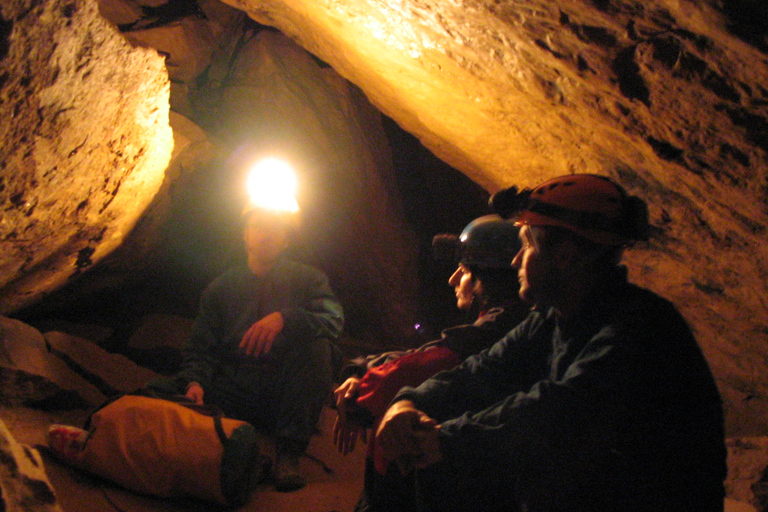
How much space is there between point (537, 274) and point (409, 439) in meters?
0.75

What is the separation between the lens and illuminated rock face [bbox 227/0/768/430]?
1.75m

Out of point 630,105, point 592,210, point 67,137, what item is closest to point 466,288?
point 592,210

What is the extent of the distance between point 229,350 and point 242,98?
368cm

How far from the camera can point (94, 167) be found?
3.17 metres

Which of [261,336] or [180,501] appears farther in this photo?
[261,336]

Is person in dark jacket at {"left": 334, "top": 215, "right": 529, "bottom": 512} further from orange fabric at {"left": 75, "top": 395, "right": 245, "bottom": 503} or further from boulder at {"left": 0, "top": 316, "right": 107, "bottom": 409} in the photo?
boulder at {"left": 0, "top": 316, "right": 107, "bottom": 409}

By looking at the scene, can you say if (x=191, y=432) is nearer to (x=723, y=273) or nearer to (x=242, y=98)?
(x=723, y=273)

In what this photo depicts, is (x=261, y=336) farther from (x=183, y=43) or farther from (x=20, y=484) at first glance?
(x=183, y=43)

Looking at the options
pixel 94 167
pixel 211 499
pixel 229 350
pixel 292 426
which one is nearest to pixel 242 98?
pixel 94 167

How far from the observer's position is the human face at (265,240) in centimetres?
401

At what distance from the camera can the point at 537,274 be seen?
1791 millimetres

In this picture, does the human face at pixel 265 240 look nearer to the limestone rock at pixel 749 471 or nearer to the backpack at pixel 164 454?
the backpack at pixel 164 454

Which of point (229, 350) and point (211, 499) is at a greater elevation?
point (211, 499)

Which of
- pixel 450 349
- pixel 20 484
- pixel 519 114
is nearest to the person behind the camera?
pixel 20 484
